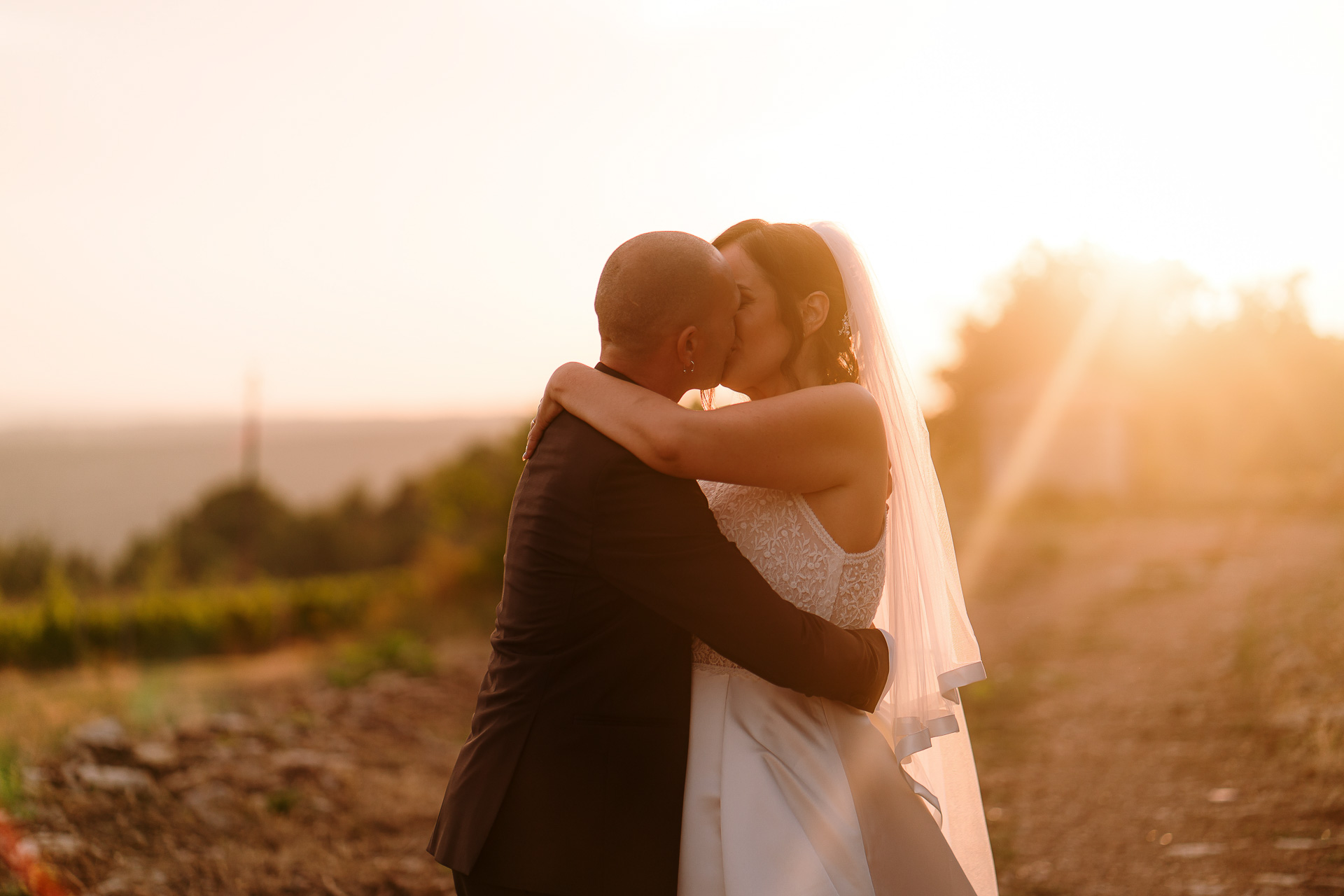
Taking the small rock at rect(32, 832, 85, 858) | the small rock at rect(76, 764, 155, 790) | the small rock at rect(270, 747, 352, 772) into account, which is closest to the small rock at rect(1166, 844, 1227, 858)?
the small rock at rect(270, 747, 352, 772)

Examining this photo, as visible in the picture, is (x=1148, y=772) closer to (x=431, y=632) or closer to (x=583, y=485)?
(x=583, y=485)

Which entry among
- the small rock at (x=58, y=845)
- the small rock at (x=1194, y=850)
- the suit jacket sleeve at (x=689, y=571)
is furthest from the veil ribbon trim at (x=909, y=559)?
the small rock at (x=58, y=845)

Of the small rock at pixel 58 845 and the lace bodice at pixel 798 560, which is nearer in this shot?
the lace bodice at pixel 798 560

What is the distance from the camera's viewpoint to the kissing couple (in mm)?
2098

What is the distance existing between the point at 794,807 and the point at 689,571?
2.35 ft

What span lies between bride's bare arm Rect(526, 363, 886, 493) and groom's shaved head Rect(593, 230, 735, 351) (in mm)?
134

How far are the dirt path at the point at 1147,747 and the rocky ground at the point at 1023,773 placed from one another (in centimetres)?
2

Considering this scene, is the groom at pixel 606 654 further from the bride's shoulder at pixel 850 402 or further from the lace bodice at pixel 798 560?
the bride's shoulder at pixel 850 402

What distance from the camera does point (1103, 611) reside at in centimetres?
1353

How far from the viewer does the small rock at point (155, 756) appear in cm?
621

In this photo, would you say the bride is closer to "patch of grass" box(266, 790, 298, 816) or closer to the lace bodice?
the lace bodice

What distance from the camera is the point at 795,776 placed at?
93.3 inches

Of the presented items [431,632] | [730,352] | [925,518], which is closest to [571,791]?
[730,352]

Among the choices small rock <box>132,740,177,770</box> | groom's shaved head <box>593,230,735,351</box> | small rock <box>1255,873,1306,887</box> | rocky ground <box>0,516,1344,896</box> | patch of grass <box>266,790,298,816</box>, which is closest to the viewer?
groom's shaved head <box>593,230,735,351</box>
